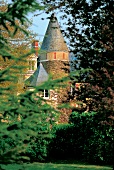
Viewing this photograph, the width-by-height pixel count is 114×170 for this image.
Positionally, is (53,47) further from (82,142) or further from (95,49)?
(95,49)

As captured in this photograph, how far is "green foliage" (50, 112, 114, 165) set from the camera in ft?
79.9

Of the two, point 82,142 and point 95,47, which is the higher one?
A: point 95,47

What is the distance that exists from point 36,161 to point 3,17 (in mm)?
21052

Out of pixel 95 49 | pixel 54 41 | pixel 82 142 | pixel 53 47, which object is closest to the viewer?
pixel 95 49

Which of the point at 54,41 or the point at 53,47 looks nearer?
the point at 54,41

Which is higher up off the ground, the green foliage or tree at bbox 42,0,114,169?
tree at bbox 42,0,114,169

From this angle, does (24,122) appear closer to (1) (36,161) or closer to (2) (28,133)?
(2) (28,133)

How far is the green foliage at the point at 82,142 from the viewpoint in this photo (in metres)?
24.4

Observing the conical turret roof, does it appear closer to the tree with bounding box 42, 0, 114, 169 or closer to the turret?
the turret

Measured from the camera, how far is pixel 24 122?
5980mm

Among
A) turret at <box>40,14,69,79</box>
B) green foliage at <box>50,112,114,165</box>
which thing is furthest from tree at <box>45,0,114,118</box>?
turret at <box>40,14,69,79</box>

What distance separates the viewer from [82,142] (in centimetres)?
2580

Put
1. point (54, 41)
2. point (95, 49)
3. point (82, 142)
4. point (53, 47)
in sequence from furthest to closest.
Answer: point (53, 47) < point (54, 41) < point (82, 142) < point (95, 49)

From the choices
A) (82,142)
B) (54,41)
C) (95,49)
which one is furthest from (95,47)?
(54,41)
